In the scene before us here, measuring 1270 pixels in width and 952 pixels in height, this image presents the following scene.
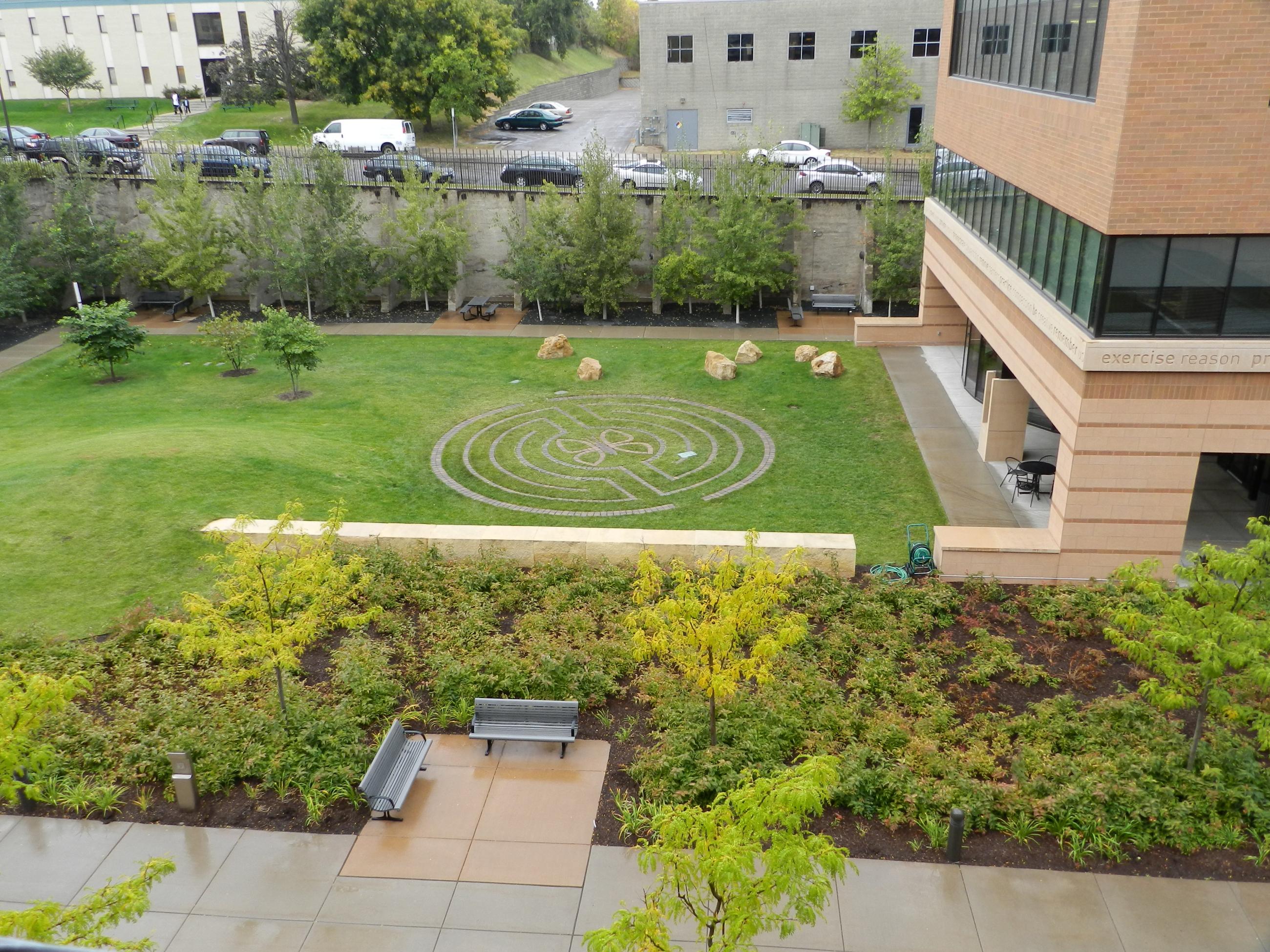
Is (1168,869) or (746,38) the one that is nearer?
(1168,869)

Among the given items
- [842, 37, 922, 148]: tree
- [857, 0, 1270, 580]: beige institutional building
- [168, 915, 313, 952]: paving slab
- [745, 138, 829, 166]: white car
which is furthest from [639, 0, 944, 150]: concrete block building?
[168, 915, 313, 952]: paving slab

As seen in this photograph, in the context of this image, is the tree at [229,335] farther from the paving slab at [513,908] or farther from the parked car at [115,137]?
the parked car at [115,137]

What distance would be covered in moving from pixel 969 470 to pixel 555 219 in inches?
Answer: 723

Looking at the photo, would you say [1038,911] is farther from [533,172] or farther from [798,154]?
[798,154]

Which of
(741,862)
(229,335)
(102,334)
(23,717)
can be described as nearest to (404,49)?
(229,335)

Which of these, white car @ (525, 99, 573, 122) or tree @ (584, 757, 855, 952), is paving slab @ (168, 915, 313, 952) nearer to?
tree @ (584, 757, 855, 952)

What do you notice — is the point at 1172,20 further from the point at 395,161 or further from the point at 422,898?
the point at 395,161

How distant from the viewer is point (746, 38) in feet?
188

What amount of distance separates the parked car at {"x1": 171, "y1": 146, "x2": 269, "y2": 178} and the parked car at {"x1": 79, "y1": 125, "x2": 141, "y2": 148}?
26.7 ft

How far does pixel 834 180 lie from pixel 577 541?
88.1 feet

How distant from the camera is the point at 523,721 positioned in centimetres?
1405

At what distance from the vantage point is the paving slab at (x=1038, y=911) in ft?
34.9

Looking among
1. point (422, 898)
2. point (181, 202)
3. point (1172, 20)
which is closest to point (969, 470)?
point (1172, 20)

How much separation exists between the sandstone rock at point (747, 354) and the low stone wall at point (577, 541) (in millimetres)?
12546
